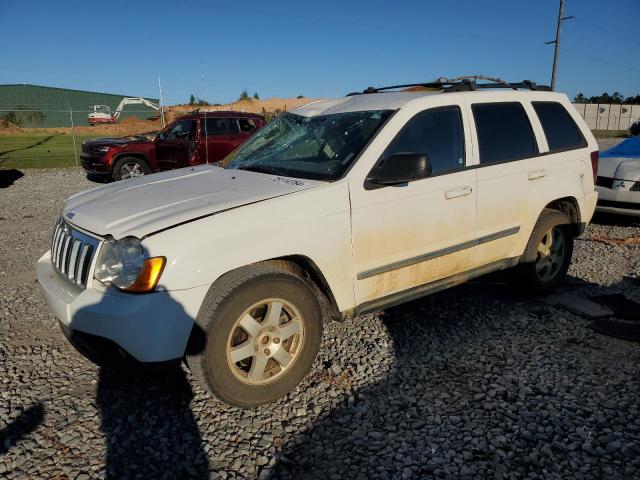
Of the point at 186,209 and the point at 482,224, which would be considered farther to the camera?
the point at 482,224

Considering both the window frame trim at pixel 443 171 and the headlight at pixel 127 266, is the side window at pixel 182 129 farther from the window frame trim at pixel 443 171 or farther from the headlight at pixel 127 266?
the headlight at pixel 127 266

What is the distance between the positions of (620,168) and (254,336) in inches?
268

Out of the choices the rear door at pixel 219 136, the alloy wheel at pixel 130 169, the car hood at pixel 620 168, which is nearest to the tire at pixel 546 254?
the car hood at pixel 620 168

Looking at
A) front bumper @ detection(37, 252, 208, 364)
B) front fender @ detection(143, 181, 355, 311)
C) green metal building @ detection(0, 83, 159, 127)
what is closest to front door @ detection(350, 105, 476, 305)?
front fender @ detection(143, 181, 355, 311)

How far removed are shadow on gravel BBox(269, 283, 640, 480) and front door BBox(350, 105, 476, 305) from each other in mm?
606

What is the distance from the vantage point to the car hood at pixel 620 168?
23.0 feet

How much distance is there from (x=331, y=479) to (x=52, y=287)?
77.5 inches

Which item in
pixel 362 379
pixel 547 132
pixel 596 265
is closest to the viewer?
pixel 362 379

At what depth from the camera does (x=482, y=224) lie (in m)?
3.66

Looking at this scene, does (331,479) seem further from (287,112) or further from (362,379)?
(287,112)

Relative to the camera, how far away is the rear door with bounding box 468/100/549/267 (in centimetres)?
367

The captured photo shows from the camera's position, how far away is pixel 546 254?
4.43 metres

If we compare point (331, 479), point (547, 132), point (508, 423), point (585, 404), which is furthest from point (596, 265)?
point (331, 479)

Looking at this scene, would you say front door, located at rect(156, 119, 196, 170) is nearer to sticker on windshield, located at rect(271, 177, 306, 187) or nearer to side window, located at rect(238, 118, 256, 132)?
side window, located at rect(238, 118, 256, 132)
